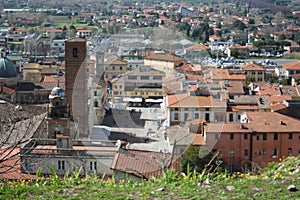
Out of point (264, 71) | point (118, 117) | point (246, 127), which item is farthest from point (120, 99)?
point (264, 71)

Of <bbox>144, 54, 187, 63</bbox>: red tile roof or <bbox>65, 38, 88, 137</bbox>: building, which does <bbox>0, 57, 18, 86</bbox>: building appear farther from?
<bbox>65, 38, 88, 137</bbox>: building

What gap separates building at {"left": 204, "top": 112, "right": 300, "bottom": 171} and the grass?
564cm

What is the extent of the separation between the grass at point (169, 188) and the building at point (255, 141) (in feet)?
18.5

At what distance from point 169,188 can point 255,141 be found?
6.32m

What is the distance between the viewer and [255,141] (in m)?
8.84

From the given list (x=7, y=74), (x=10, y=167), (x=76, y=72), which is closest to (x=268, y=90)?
(x=76, y=72)

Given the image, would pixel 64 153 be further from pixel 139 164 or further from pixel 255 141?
pixel 255 141

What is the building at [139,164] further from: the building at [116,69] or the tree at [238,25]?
the tree at [238,25]

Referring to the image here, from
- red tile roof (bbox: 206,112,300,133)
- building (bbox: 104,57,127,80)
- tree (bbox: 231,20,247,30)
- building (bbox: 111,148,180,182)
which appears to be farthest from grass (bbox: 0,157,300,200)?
tree (bbox: 231,20,247,30)

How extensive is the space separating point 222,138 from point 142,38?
2820 millimetres

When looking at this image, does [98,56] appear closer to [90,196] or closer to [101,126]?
[101,126]

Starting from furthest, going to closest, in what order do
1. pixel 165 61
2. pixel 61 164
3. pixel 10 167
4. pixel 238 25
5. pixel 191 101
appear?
pixel 238 25 → pixel 165 61 → pixel 191 101 → pixel 61 164 → pixel 10 167

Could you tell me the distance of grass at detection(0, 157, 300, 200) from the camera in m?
2.59

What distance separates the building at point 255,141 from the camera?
8.61 metres
